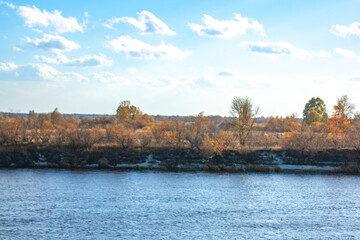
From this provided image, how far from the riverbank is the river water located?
15.4 feet

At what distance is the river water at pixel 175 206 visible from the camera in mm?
19484

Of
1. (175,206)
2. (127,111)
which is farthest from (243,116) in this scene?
(127,111)

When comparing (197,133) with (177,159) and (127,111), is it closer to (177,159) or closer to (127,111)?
(177,159)

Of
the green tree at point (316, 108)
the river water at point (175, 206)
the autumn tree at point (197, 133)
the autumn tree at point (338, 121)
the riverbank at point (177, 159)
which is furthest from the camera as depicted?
the green tree at point (316, 108)

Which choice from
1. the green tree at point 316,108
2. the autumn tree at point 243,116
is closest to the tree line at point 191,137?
the autumn tree at point 243,116

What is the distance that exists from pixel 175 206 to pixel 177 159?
19341mm

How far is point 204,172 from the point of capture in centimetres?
3966

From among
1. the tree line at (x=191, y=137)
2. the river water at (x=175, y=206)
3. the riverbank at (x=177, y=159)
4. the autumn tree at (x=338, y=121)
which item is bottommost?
the river water at (x=175, y=206)

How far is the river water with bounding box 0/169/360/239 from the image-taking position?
767 inches

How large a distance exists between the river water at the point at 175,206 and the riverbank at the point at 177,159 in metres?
4.70

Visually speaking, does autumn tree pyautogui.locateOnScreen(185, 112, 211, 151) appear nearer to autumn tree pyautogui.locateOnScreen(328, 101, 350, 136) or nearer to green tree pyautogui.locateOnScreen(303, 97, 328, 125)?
autumn tree pyautogui.locateOnScreen(328, 101, 350, 136)

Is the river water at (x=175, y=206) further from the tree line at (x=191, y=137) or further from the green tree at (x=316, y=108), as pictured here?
the green tree at (x=316, y=108)

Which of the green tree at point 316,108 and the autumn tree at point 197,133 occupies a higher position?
the green tree at point 316,108

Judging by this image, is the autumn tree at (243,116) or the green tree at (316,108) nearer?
the autumn tree at (243,116)
